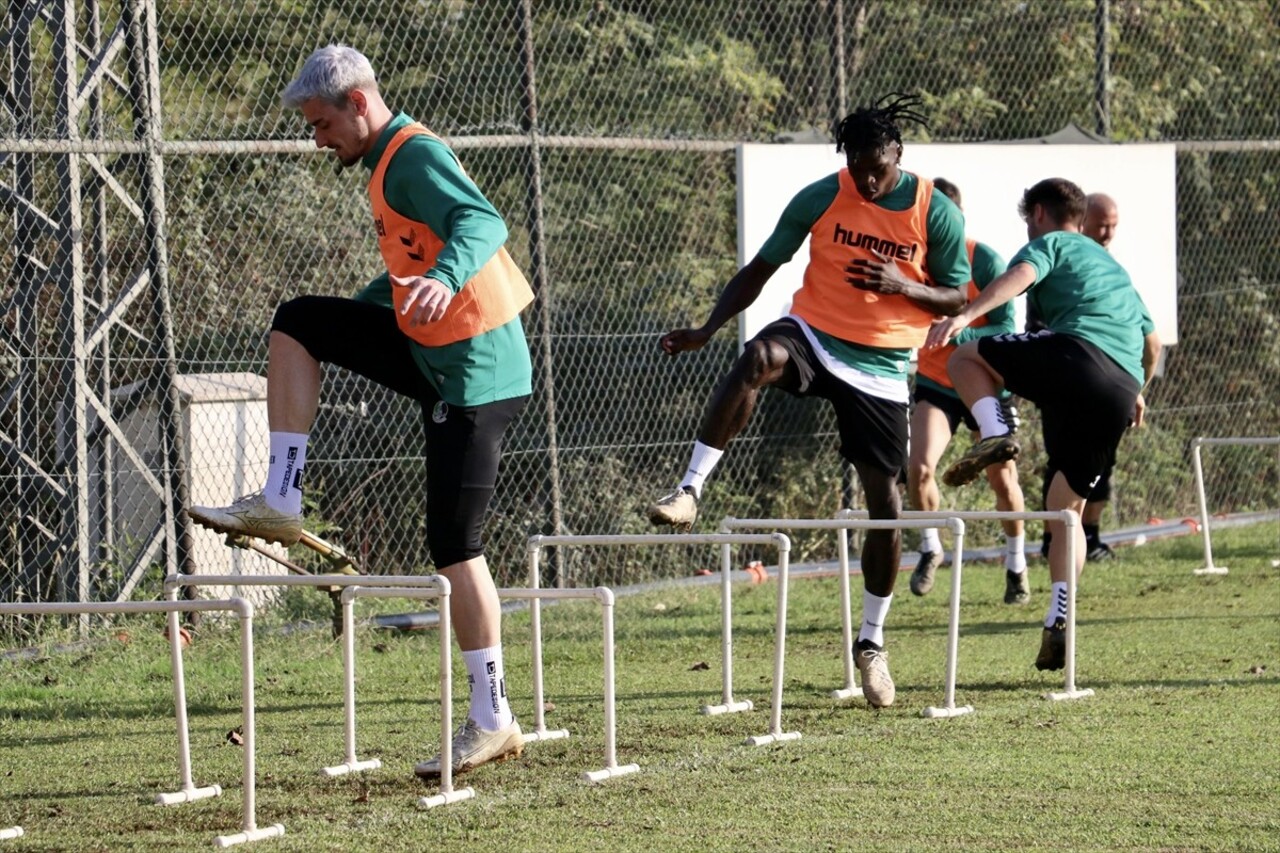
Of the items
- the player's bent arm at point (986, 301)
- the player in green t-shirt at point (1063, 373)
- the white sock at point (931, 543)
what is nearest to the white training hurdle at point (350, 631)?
the player's bent arm at point (986, 301)


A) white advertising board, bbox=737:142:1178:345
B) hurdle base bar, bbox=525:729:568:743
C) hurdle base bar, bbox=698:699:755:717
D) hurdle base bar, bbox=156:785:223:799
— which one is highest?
white advertising board, bbox=737:142:1178:345

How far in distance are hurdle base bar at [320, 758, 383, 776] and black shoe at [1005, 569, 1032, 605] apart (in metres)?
4.89

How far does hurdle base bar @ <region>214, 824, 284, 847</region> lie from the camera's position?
4832 millimetres

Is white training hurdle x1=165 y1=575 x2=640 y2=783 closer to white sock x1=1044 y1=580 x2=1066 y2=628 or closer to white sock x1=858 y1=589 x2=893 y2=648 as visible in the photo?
white sock x1=858 y1=589 x2=893 y2=648

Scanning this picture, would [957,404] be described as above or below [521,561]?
above

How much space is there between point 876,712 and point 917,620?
281 centimetres

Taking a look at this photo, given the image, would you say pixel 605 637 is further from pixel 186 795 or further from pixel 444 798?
pixel 186 795

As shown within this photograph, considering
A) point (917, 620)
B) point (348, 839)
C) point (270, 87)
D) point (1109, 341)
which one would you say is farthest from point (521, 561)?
point (348, 839)

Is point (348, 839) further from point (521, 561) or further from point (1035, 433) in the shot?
point (1035, 433)

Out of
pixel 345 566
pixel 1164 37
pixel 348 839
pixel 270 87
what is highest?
pixel 1164 37

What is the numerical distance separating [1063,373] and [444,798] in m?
3.70

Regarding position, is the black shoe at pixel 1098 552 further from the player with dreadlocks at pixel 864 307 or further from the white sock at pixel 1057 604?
the player with dreadlocks at pixel 864 307

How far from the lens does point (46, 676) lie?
8250 millimetres

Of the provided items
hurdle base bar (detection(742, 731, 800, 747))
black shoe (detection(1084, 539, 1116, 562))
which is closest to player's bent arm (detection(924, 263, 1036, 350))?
hurdle base bar (detection(742, 731, 800, 747))
